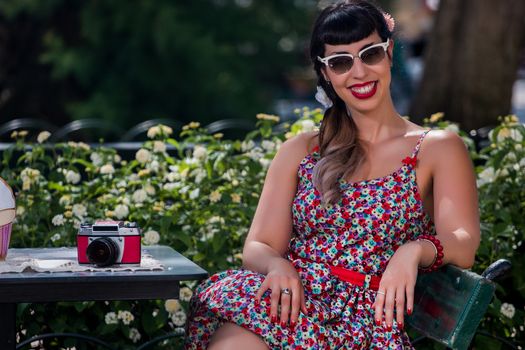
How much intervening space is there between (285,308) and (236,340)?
16 cm

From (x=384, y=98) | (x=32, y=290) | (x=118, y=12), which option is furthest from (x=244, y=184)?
(x=118, y=12)

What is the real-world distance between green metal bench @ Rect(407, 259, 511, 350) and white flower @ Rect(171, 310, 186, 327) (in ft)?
3.24

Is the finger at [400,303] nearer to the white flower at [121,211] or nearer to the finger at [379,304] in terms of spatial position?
the finger at [379,304]

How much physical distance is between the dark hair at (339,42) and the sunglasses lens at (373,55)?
5 centimetres

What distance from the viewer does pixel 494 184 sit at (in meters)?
4.38

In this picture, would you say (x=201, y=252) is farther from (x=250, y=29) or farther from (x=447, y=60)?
(x=250, y=29)

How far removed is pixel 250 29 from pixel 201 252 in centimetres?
997

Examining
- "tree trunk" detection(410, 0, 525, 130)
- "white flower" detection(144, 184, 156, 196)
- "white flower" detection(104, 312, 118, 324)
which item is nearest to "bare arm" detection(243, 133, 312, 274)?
"white flower" detection(104, 312, 118, 324)

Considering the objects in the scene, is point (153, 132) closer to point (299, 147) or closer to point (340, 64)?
point (299, 147)

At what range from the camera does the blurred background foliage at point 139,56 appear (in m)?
12.6

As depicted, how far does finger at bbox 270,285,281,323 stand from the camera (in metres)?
3.02

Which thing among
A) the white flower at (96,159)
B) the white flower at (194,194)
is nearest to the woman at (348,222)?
the white flower at (194,194)

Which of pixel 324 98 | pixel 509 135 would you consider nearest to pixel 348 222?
pixel 324 98

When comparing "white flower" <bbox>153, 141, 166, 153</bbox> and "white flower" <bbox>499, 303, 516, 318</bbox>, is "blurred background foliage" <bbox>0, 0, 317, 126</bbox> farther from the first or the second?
"white flower" <bbox>499, 303, 516, 318</bbox>
